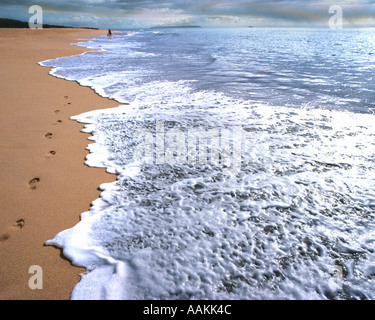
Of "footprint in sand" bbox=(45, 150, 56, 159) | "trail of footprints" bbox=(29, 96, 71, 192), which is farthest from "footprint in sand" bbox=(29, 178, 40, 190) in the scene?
"footprint in sand" bbox=(45, 150, 56, 159)

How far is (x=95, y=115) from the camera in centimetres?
674

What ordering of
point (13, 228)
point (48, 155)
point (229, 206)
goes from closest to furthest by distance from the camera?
point (13, 228) < point (229, 206) < point (48, 155)

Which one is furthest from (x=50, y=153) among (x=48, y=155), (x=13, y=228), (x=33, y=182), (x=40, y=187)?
(x=13, y=228)

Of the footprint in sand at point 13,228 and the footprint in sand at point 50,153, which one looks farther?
the footprint in sand at point 50,153

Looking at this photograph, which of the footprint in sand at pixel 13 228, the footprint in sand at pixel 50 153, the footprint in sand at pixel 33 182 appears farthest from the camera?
the footprint in sand at pixel 50 153

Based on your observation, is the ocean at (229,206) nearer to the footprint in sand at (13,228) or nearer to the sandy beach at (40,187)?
the sandy beach at (40,187)

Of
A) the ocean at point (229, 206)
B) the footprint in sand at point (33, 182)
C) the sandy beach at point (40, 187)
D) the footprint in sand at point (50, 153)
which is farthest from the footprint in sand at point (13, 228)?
the footprint in sand at point (50, 153)

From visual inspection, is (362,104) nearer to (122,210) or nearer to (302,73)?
(302,73)

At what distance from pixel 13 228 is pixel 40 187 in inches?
A: 33.5

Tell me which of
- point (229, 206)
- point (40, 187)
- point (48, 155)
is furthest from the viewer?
point (48, 155)

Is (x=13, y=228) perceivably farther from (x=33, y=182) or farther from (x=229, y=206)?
(x=229, y=206)

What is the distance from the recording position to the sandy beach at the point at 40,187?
2545 millimetres

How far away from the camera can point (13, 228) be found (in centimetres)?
304

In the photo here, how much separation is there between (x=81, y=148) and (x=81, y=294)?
3207 millimetres
